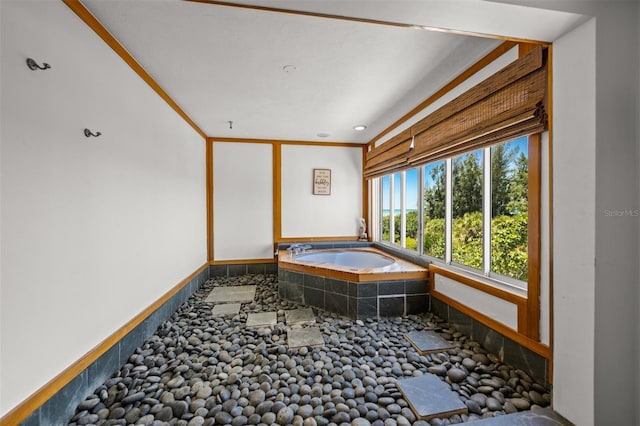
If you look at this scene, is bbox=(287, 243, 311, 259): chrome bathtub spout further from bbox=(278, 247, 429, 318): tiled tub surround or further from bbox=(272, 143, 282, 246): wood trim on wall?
Result: bbox=(278, 247, 429, 318): tiled tub surround

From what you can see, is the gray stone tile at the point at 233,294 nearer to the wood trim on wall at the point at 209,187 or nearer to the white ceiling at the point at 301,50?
the wood trim on wall at the point at 209,187

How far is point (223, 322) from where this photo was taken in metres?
2.41

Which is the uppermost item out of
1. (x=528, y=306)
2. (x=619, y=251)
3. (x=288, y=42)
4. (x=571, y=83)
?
(x=288, y=42)

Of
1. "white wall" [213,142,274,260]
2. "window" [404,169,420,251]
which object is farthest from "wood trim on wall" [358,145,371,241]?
"white wall" [213,142,274,260]

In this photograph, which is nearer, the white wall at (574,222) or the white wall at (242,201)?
the white wall at (574,222)

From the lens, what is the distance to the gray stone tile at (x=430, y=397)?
52.3 inches

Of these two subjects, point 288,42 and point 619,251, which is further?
point 288,42

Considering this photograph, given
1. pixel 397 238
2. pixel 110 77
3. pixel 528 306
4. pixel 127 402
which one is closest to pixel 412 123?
pixel 397 238

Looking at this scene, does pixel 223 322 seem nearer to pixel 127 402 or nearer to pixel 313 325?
pixel 313 325

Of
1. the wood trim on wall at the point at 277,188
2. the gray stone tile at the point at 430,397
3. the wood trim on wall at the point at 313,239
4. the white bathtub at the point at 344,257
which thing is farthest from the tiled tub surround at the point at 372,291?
the wood trim on wall at the point at 277,188

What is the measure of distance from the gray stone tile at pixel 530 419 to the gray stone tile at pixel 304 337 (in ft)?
3.69

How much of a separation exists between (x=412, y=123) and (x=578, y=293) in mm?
2218

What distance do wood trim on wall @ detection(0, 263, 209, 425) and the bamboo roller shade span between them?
9.06ft

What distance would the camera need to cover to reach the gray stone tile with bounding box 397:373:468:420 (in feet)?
4.36
